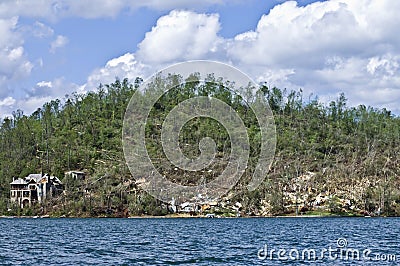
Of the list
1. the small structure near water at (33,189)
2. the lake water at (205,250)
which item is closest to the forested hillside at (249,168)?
the small structure near water at (33,189)

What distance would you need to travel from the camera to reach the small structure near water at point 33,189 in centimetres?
15638

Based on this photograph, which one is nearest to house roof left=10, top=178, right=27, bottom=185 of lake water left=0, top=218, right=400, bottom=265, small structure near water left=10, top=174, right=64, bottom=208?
small structure near water left=10, top=174, right=64, bottom=208

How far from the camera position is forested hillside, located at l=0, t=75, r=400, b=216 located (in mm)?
146750

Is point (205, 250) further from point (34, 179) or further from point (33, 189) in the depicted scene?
point (34, 179)

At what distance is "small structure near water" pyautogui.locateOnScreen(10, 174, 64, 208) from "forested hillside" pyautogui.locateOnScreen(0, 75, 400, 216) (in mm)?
2339

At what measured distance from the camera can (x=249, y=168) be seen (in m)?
166

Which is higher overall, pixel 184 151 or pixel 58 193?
pixel 184 151

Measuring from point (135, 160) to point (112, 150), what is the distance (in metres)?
15.5

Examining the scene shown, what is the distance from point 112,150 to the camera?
18338cm

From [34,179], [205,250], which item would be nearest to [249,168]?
[34,179]

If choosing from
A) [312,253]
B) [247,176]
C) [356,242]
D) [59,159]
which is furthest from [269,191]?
[312,253]

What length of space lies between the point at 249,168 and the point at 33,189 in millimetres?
54435

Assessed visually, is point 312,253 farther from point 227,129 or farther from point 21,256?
point 227,129

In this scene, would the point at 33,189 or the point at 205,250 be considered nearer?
the point at 205,250
